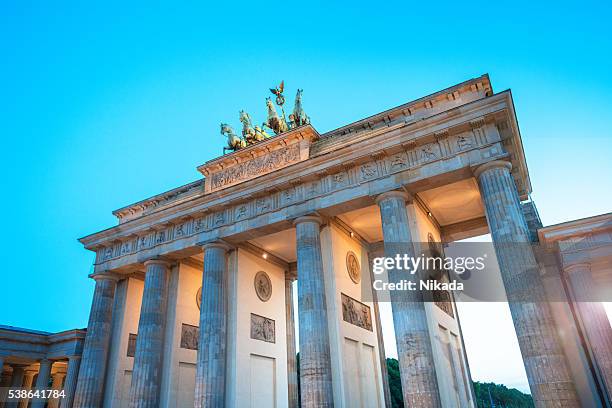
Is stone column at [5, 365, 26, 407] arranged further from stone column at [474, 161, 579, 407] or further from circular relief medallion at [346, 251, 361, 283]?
stone column at [474, 161, 579, 407]

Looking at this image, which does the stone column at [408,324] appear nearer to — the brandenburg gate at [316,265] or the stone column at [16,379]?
the brandenburg gate at [316,265]

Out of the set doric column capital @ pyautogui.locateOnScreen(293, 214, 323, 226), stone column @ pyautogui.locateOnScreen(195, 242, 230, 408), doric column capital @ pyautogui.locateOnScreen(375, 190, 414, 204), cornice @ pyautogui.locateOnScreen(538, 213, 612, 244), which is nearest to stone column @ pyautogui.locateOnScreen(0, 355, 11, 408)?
stone column @ pyautogui.locateOnScreen(195, 242, 230, 408)

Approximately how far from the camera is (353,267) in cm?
2023

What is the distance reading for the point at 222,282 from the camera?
19469mm

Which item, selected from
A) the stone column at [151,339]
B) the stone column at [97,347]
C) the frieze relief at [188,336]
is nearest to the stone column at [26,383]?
the stone column at [97,347]

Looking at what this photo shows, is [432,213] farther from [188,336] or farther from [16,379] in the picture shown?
[16,379]

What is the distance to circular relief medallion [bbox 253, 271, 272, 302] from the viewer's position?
21750 mm

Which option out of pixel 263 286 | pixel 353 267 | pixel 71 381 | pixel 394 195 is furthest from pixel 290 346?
pixel 71 381

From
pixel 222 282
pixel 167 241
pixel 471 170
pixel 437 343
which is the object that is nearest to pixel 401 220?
pixel 471 170

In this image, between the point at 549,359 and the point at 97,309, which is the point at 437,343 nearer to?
the point at 549,359

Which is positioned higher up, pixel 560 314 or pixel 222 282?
pixel 222 282

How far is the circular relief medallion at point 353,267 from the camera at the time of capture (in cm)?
1977

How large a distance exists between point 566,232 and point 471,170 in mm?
3678

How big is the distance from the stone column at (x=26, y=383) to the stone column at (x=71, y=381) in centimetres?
592
